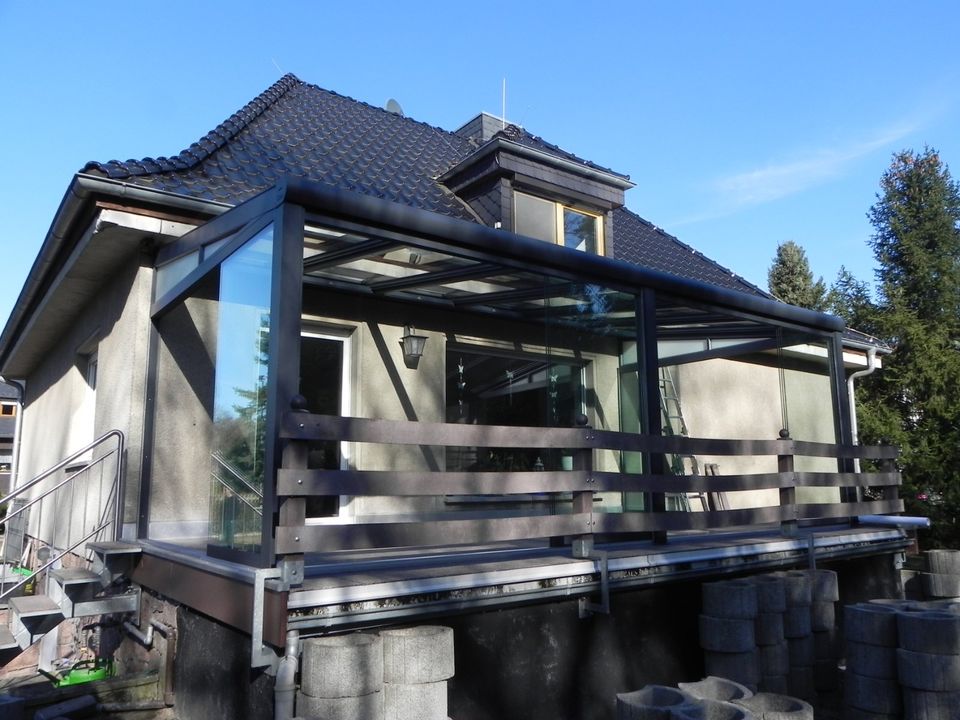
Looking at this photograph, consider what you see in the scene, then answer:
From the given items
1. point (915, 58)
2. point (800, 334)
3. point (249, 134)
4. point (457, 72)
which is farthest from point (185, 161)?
point (915, 58)

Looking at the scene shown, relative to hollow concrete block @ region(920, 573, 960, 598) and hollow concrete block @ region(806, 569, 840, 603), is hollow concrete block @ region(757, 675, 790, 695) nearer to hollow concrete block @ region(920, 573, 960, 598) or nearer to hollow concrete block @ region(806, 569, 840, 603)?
hollow concrete block @ region(806, 569, 840, 603)

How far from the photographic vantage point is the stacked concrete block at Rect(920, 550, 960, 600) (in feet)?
21.3

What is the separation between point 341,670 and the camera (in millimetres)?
3195

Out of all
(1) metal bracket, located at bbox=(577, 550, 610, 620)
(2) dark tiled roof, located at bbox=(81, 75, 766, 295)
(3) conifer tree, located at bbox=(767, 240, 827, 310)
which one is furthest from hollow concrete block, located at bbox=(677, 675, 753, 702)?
(3) conifer tree, located at bbox=(767, 240, 827, 310)

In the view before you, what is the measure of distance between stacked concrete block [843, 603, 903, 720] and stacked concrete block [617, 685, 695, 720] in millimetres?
1867

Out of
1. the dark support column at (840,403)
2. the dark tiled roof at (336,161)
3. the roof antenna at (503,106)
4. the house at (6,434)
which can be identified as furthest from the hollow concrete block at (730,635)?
the house at (6,434)

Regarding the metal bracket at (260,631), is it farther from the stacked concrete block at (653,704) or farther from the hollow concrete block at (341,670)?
the stacked concrete block at (653,704)

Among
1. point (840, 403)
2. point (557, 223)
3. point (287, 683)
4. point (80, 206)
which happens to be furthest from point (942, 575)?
point (80, 206)

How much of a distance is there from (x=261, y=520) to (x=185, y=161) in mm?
4505

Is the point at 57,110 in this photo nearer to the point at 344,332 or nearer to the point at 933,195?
the point at 344,332

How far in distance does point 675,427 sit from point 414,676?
22.0 feet

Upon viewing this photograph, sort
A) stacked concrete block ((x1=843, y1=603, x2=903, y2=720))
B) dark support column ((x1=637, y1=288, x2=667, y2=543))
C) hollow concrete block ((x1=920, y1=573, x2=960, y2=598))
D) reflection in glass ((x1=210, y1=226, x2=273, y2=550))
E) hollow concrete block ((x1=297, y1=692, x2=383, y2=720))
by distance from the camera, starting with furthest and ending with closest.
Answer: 1. hollow concrete block ((x1=920, y1=573, x2=960, y2=598))
2. dark support column ((x1=637, y1=288, x2=667, y2=543))
3. stacked concrete block ((x1=843, y1=603, x2=903, y2=720))
4. reflection in glass ((x1=210, y1=226, x2=273, y2=550))
5. hollow concrete block ((x1=297, y1=692, x2=383, y2=720))

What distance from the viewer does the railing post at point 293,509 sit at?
3.37 m

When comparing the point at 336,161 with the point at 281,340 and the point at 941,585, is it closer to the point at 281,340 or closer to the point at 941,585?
the point at 281,340
